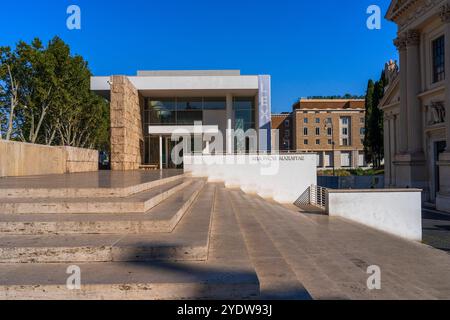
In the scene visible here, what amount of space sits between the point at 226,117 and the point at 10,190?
24.4 meters

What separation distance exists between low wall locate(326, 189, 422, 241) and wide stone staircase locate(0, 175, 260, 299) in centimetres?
826

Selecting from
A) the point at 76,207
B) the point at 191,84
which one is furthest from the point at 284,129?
the point at 76,207

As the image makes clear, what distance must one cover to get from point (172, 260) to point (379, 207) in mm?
11174

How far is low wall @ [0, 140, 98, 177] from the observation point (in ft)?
37.7

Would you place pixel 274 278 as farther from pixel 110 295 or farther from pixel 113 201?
pixel 113 201

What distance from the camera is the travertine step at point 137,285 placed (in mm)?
3135

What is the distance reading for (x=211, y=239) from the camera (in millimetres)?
4777

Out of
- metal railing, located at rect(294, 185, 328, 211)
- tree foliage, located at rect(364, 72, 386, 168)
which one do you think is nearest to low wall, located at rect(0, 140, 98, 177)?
metal railing, located at rect(294, 185, 328, 211)

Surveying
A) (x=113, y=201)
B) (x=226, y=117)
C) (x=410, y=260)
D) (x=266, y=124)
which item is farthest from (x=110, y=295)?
(x=226, y=117)

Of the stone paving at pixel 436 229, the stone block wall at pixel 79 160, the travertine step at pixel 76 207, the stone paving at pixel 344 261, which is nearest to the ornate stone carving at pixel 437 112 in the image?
the stone paving at pixel 436 229

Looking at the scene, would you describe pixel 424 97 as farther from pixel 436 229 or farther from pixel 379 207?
pixel 379 207

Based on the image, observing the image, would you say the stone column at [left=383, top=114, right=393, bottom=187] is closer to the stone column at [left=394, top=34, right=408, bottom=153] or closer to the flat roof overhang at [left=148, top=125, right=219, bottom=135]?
the stone column at [left=394, top=34, right=408, bottom=153]

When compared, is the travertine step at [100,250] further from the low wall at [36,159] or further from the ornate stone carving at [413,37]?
the ornate stone carving at [413,37]

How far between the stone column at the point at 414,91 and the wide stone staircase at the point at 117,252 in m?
25.9
